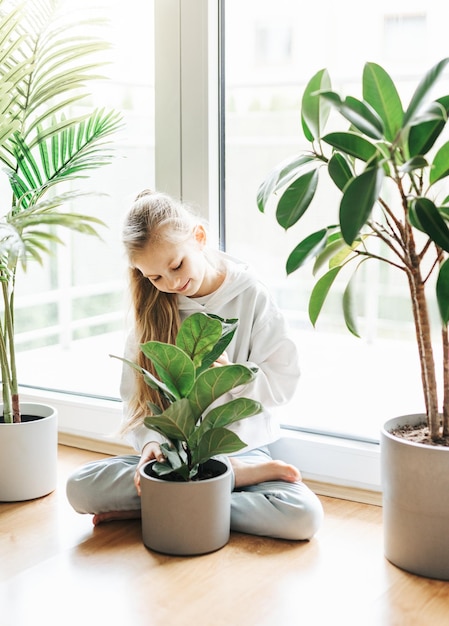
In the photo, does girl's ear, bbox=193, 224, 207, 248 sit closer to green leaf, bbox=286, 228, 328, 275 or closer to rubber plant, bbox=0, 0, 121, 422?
rubber plant, bbox=0, 0, 121, 422

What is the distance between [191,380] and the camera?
5.84 feet

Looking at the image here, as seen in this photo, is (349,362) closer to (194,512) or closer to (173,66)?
(194,512)

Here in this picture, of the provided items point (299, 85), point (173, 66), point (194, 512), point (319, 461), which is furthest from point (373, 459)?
point (173, 66)

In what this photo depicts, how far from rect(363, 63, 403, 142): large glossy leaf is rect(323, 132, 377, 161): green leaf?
1.8 inches

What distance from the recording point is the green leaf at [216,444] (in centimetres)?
178

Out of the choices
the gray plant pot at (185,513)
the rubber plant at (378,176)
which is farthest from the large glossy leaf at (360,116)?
the gray plant pot at (185,513)

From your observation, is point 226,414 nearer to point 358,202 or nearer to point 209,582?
point 209,582

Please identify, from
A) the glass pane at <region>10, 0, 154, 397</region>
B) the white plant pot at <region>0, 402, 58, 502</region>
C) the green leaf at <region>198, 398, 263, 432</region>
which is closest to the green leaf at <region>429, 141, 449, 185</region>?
the green leaf at <region>198, 398, 263, 432</region>

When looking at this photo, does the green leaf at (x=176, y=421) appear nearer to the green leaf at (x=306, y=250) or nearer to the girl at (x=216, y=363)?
the girl at (x=216, y=363)

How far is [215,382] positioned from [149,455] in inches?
13.4

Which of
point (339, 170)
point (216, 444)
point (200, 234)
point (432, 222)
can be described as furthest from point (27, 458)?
point (432, 222)

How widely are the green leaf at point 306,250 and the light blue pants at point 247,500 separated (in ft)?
1.88

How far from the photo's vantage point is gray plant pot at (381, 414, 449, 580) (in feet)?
5.41

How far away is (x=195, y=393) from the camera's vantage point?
1.76m
